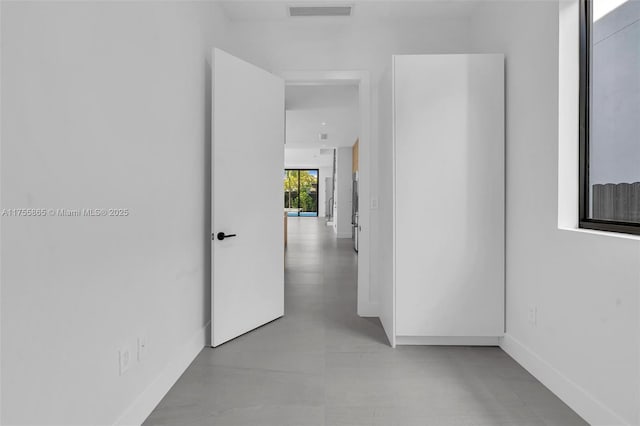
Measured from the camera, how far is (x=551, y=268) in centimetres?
212

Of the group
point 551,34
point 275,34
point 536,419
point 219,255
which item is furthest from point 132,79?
point 536,419

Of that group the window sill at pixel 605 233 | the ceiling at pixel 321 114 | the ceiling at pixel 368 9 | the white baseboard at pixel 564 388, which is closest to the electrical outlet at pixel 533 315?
the white baseboard at pixel 564 388

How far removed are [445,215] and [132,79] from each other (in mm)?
2085

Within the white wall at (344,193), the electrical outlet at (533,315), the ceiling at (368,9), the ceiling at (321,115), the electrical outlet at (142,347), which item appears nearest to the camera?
the electrical outlet at (142,347)

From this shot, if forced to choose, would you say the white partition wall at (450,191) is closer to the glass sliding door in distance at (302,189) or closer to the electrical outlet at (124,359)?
the electrical outlet at (124,359)

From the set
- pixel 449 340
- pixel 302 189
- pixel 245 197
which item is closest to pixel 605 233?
pixel 449 340

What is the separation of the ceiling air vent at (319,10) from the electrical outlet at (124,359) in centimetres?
279

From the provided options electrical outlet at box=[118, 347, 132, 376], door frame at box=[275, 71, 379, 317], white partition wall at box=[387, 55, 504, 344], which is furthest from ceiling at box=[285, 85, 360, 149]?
electrical outlet at box=[118, 347, 132, 376]

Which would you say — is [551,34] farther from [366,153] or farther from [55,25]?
[55,25]

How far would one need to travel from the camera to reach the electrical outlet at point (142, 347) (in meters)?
1.80

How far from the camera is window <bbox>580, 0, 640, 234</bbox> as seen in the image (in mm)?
1713

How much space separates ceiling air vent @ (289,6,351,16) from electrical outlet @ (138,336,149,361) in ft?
8.89

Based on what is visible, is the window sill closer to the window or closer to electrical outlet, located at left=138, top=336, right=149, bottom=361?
the window

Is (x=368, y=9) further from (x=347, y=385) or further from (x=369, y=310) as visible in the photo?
(x=347, y=385)
